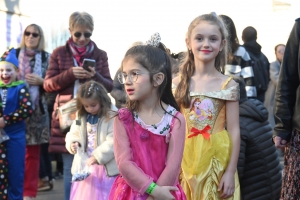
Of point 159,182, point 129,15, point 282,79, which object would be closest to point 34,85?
point 282,79

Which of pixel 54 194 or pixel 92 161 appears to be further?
pixel 54 194

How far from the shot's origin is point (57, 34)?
1367cm

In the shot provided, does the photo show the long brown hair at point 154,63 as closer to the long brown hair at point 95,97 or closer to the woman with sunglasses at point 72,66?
the long brown hair at point 95,97

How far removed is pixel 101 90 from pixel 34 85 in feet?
6.72

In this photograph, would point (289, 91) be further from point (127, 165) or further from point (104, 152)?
point (104, 152)

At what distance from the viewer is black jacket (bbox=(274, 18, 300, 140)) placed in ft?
17.2

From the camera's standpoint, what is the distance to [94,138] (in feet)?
22.6

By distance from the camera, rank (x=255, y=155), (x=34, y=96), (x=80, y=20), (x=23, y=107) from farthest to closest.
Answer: (x=34, y=96)
(x=23, y=107)
(x=80, y=20)
(x=255, y=155)

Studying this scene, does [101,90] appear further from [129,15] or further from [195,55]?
[129,15]

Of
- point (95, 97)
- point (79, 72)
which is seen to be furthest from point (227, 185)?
point (79, 72)

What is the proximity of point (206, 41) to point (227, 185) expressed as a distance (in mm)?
985

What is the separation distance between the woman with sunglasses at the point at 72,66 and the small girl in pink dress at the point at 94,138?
639 millimetres

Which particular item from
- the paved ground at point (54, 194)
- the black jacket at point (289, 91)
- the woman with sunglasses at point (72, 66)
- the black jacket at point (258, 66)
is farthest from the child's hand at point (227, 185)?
the black jacket at point (258, 66)

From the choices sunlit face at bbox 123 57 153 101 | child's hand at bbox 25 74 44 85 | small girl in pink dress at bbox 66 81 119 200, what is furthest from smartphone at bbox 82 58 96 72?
sunlit face at bbox 123 57 153 101
